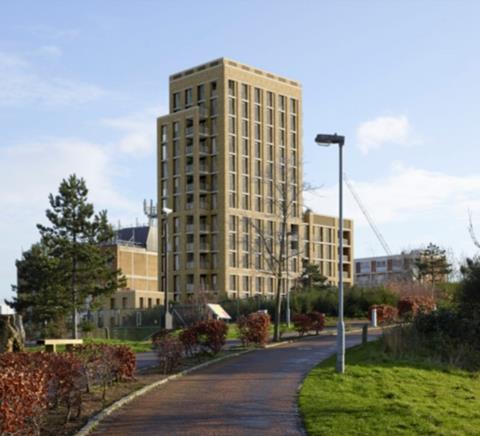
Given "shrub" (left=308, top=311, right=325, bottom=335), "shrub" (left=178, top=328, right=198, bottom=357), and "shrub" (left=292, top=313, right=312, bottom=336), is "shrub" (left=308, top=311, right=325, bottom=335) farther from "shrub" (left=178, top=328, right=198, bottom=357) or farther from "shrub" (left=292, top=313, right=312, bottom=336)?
"shrub" (left=178, top=328, right=198, bottom=357)

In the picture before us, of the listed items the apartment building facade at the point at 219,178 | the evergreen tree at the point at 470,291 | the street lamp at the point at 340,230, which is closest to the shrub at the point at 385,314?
the evergreen tree at the point at 470,291

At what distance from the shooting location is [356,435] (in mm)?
12250

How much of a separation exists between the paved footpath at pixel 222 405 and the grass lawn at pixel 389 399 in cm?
46

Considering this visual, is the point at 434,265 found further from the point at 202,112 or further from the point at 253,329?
the point at 253,329

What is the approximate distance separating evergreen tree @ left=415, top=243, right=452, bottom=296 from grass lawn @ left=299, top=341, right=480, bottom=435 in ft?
165

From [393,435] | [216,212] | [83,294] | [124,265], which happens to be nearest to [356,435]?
[393,435]

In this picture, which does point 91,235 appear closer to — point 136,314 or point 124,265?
point 136,314

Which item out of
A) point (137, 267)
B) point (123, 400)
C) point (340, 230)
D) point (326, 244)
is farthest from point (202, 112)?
point (123, 400)

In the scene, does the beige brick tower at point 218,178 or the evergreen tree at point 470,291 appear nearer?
the evergreen tree at point 470,291

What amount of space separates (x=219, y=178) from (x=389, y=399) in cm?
7907

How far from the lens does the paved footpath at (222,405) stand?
12.8 meters

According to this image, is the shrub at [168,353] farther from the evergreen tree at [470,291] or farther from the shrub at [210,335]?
the evergreen tree at [470,291]

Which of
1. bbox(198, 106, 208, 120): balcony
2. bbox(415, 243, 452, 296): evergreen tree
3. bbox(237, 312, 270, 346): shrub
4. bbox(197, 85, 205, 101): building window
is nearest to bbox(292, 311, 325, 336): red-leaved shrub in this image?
bbox(237, 312, 270, 346): shrub

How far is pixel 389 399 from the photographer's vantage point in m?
15.8
